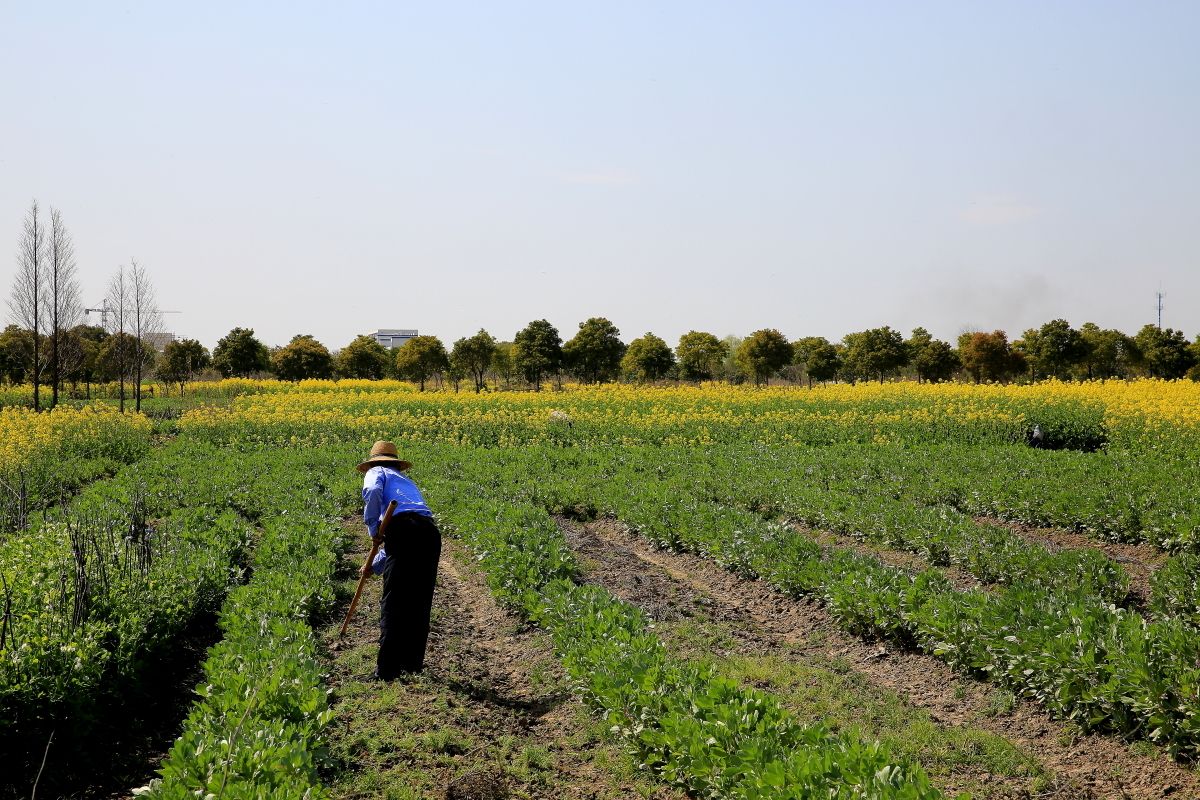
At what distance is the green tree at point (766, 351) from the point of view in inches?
2616

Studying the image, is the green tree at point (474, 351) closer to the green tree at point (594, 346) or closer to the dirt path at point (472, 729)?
the green tree at point (594, 346)

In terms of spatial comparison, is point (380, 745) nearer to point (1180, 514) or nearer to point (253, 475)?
point (1180, 514)

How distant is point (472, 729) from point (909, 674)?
447 centimetres

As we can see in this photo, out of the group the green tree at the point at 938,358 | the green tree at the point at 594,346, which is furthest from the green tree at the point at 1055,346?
the green tree at the point at 594,346

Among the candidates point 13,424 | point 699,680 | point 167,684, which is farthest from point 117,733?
point 13,424

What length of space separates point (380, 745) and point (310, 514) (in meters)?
8.50

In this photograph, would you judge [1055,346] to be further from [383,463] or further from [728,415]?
[383,463]

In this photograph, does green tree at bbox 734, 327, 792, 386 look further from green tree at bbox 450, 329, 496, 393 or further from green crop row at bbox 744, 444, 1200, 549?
green crop row at bbox 744, 444, 1200, 549

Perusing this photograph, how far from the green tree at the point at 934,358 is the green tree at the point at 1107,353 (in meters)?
9.80

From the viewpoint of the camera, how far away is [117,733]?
697cm

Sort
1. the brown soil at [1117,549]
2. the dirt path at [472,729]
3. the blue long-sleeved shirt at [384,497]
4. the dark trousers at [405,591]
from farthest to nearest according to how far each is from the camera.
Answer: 1. the brown soil at [1117,549]
2. the blue long-sleeved shirt at [384,497]
3. the dark trousers at [405,591]
4. the dirt path at [472,729]

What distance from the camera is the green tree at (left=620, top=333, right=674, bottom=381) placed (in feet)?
222

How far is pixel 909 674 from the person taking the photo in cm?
850

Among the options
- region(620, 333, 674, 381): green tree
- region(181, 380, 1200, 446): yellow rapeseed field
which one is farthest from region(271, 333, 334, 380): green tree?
region(181, 380, 1200, 446): yellow rapeseed field
